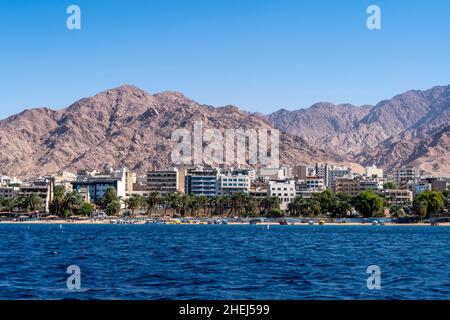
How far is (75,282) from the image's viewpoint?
41281mm

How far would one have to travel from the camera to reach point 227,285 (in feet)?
138

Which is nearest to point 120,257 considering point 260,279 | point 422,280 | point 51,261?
point 51,261

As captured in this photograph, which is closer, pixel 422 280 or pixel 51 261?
pixel 422 280

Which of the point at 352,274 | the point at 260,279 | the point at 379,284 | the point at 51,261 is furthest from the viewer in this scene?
the point at 51,261

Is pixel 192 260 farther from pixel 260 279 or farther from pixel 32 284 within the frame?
pixel 32 284

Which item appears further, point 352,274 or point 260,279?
point 352,274
